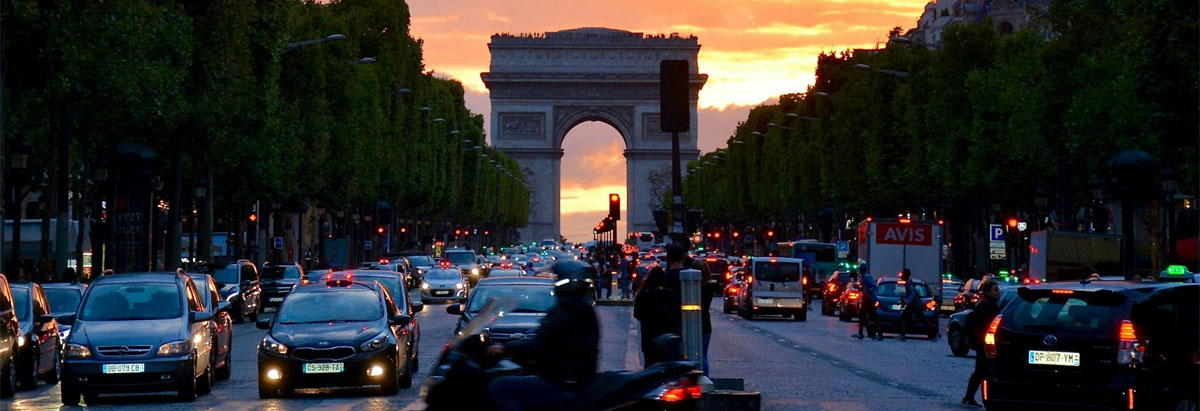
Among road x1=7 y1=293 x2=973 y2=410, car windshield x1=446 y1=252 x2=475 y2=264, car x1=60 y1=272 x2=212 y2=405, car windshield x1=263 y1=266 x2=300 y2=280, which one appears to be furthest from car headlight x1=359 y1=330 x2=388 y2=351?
car windshield x1=446 y1=252 x2=475 y2=264

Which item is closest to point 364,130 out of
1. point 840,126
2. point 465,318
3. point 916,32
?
point 840,126

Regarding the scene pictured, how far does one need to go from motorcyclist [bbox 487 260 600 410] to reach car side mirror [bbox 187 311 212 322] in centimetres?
1107

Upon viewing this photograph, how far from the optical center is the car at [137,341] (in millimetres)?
20312

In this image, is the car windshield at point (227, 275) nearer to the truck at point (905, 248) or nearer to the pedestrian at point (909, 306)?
the pedestrian at point (909, 306)

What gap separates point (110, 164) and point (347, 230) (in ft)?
132

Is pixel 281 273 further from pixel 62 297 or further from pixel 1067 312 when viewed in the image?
pixel 1067 312

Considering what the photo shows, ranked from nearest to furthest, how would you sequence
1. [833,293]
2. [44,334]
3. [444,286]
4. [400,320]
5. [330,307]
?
1. [400,320]
2. [330,307]
3. [44,334]
4. [833,293]
5. [444,286]

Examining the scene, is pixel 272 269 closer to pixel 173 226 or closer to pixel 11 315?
pixel 173 226

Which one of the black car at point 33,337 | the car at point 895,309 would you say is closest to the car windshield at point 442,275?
the car at point 895,309

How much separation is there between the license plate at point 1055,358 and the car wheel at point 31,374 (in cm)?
1323

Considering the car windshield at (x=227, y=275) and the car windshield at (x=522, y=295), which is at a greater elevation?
the car windshield at (x=227, y=275)

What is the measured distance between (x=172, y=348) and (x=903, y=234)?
36456mm

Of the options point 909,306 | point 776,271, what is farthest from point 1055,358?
point 776,271

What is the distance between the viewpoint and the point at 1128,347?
1588 centimetres
